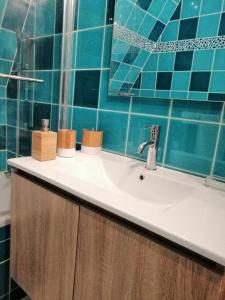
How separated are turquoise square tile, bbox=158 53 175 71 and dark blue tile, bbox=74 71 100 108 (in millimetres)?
325

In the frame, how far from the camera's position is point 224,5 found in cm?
73

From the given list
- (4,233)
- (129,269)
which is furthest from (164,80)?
(4,233)

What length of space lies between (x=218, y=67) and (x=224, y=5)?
0.63 feet

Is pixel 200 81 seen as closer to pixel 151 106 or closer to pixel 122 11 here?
pixel 151 106

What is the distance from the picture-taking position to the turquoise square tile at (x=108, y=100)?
3.31ft

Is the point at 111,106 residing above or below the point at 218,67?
below

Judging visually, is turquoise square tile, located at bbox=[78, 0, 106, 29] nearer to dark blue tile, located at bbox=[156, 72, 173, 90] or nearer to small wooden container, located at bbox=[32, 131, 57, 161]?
dark blue tile, located at bbox=[156, 72, 173, 90]

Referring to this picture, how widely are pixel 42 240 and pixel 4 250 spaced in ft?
1.23

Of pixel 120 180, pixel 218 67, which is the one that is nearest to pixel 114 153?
pixel 120 180

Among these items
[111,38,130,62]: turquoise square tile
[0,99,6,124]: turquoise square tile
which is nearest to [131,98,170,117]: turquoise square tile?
[111,38,130,62]: turquoise square tile

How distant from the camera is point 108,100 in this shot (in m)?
1.07

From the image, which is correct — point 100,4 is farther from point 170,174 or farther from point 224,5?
point 170,174

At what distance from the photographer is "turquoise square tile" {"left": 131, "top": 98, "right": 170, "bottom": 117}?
2.90ft

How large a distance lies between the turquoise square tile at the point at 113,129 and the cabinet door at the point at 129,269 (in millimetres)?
479
